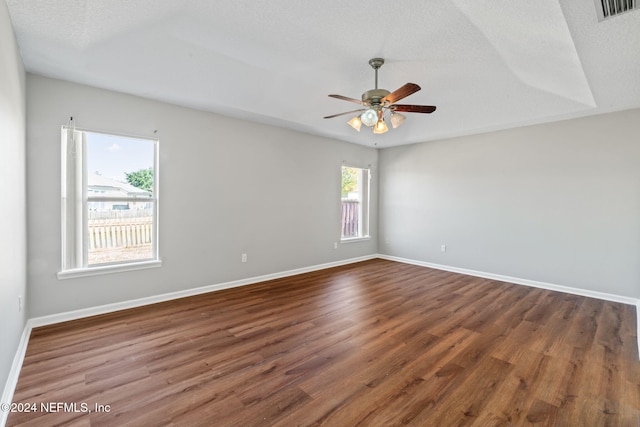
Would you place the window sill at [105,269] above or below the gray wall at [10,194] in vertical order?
below

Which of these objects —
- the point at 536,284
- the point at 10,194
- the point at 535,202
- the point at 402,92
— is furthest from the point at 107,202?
the point at 536,284

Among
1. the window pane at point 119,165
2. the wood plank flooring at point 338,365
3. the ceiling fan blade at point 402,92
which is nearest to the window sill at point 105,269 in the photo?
→ the wood plank flooring at point 338,365

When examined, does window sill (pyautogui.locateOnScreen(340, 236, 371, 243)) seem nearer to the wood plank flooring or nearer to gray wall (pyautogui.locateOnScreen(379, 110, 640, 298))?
gray wall (pyautogui.locateOnScreen(379, 110, 640, 298))

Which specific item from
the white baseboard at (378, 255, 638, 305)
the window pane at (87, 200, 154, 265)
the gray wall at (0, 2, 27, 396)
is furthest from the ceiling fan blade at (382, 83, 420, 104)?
the white baseboard at (378, 255, 638, 305)

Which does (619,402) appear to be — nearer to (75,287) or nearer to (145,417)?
(145,417)

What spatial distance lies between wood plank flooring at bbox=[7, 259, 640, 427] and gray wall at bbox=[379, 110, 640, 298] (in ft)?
2.59

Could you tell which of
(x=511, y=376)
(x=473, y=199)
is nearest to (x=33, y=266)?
(x=511, y=376)

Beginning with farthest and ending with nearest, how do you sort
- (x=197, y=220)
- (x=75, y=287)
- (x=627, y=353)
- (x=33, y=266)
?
(x=197, y=220) < (x=75, y=287) < (x=33, y=266) < (x=627, y=353)

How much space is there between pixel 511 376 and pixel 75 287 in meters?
4.19

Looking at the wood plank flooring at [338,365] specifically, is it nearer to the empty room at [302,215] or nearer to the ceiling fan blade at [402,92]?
the empty room at [302,215]

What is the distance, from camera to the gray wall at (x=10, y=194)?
A: 1806 mm

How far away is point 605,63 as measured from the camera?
8.48 feet

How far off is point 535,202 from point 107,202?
19.5ft

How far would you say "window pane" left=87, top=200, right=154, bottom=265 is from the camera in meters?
3.31
